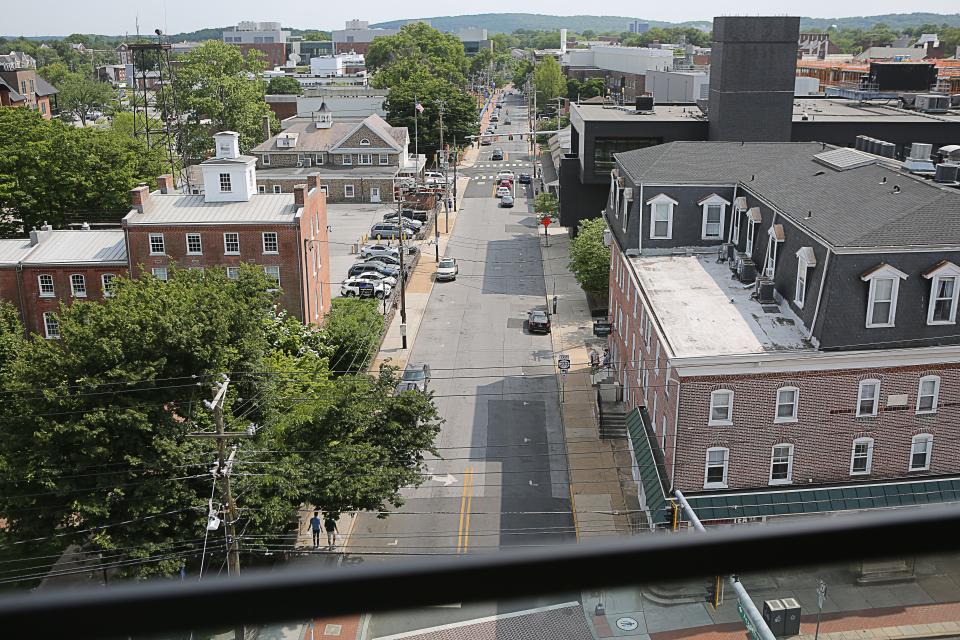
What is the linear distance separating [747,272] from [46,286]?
29992mm

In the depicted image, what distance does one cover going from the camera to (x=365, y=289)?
51.9 metres

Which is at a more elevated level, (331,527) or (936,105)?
(936,105)


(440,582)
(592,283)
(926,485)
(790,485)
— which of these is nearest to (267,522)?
(790,485)

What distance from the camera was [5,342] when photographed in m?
32.9

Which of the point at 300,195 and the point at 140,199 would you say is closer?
the point at 140,199

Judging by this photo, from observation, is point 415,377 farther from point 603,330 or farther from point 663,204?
point 663,204

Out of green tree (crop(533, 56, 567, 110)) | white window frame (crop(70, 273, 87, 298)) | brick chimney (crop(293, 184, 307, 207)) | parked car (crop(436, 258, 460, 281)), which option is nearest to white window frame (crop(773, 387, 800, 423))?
brick chimney (crop(293, 184, 307, 207))

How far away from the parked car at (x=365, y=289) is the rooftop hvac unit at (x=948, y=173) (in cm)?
2983

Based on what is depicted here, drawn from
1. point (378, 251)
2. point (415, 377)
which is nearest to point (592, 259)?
point (415, 377)

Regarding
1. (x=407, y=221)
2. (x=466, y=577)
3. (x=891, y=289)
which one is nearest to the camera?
(x=466, y=577)

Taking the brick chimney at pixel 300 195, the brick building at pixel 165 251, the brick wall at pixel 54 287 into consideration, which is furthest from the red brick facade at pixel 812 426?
the brick wall at pixel 54 287

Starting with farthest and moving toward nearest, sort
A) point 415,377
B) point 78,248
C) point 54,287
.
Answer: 1. point 78,248
2. point 54,287
3. point 415,377

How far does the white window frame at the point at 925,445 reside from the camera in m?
24.9

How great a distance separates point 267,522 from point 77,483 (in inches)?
185
